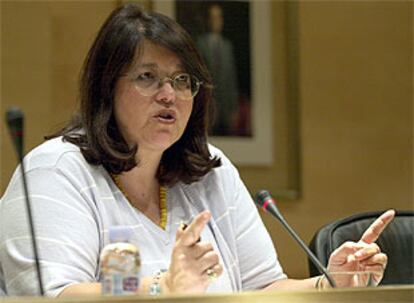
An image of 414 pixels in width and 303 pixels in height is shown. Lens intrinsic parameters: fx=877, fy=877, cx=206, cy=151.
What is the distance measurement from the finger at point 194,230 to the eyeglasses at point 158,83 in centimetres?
56

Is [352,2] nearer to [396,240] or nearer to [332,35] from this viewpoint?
[332,35]

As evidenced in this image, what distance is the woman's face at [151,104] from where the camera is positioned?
2.32 m

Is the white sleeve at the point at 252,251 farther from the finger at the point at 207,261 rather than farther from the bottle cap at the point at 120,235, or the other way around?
the bottle cap at the point at 120,235

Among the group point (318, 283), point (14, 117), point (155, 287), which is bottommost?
point (318, 283)

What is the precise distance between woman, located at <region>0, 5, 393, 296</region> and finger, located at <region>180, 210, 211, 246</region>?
4.7 inches

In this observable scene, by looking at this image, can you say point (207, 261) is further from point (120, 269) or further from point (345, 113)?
point (345, 113)

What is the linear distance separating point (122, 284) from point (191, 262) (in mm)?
A: 309

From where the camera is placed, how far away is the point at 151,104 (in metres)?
2.32

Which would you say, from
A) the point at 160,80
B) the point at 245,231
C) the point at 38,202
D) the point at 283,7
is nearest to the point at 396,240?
the point at 245,231

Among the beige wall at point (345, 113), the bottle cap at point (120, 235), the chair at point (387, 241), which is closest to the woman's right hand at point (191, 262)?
the bottle cap at point (120, 235)

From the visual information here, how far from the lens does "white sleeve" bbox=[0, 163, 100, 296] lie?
6.61 feet

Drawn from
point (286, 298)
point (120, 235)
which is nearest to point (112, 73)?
point (120, 235)

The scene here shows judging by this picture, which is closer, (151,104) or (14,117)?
(14,117)

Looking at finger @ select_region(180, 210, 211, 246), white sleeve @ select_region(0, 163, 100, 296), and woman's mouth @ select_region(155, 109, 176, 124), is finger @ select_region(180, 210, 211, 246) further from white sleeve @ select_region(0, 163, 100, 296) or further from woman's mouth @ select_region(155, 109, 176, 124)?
woman's mouth @ select_region(155, 109, 176, 124)
